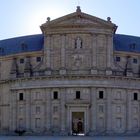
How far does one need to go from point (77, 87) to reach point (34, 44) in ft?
44.7

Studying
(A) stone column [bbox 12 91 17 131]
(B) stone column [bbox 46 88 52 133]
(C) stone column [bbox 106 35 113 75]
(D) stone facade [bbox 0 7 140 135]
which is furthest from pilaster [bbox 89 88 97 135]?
(A) stone column [bbox 12 91 17 131]

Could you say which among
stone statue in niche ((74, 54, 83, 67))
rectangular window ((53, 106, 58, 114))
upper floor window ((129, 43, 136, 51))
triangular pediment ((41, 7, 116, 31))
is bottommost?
rectangular window ((53, 106, 58, 114))

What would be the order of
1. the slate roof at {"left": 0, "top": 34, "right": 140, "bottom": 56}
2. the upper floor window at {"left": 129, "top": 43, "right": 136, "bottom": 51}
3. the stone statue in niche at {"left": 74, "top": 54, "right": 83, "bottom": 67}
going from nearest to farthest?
1. the stone statue in niche at {"left": 74, "top": 54, "right": 83, "bottom": 67}
2. the slate roof at {"left": 0, "top": 34, "right": 140, "bottom": 56}
3. the upper floor window at {"left": 129, "top": 43, "right": 136, "bottom": 51}

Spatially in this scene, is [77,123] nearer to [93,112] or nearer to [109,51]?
[93,112]

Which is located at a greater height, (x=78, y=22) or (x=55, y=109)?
(x=78, y=22)

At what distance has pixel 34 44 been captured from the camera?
82.4m

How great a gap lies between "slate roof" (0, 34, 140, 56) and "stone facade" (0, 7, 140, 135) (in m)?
4.53

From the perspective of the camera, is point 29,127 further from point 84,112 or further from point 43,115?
point 84,112

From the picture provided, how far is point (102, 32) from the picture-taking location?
7488 cm

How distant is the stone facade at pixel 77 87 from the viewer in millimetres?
72938

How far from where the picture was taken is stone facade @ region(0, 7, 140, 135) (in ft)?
239

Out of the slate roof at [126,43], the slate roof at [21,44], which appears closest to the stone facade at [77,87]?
the slate roof at [126,43]

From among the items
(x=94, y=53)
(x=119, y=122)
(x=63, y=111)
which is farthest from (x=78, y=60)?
(x=119, y=122)

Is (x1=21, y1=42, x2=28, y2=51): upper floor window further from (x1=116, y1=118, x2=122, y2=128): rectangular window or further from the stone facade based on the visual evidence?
(x1=116, y1=118, x2=122, y2=128): rectangular window
